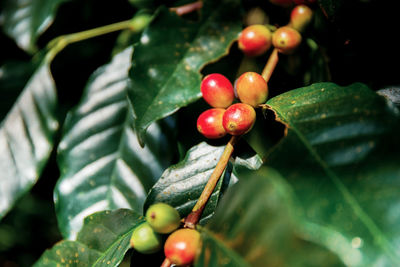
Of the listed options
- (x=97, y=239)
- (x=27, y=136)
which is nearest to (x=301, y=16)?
(x=97, y=239)

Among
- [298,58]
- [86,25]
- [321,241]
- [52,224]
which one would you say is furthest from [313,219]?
[52,224]

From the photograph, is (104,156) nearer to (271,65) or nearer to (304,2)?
(271,65)

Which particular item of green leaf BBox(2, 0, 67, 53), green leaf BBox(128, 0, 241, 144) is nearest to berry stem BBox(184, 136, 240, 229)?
green leaf BBox(128, 0, 241, 144)

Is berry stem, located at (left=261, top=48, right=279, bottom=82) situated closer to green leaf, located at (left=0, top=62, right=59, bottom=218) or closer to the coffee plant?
the coffee plant

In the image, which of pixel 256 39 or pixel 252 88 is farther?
pixel 256 39

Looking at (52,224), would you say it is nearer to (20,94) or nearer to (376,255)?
(20,94)

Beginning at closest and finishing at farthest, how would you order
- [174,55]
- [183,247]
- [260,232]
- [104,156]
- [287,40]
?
Result: [260,232], [183,247], [287,40], [174,55], [104,156]
